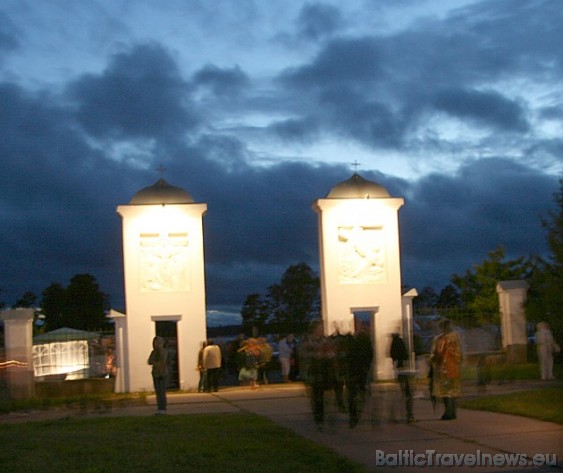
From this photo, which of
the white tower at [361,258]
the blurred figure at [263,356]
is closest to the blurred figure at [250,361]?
the blurred figure at [263,356]

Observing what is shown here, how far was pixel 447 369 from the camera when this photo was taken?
1655 cm

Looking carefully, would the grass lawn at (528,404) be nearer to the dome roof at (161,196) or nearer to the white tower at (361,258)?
the white tower at (361,258)

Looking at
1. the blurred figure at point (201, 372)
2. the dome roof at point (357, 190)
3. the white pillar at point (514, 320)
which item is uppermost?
the dome roof at point (357, 190)

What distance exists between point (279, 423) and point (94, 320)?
51.0 m

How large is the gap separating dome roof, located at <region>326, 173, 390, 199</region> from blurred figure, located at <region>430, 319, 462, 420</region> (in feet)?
43.6

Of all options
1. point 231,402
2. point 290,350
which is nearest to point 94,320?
point 290,350

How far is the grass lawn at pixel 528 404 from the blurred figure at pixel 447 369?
119 cm

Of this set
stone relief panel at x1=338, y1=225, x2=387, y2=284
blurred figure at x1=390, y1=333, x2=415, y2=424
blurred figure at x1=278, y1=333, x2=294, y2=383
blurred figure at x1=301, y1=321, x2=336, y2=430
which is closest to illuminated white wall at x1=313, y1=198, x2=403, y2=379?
stone relief panel at x1=338, y1=225, x2=387, y2=284

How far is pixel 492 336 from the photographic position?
100 ft

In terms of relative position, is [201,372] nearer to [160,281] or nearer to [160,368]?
[160,281]

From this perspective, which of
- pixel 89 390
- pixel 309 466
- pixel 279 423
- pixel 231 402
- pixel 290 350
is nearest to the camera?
pixel 309 466

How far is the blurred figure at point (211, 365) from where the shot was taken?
1091 inches

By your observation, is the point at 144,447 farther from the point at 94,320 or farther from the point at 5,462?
the point at 94,320

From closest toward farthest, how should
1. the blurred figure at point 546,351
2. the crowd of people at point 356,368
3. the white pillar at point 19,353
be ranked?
the crowd of people at point 356,368, the blurred figure at point 546,351, the white pillar at point 19,353
